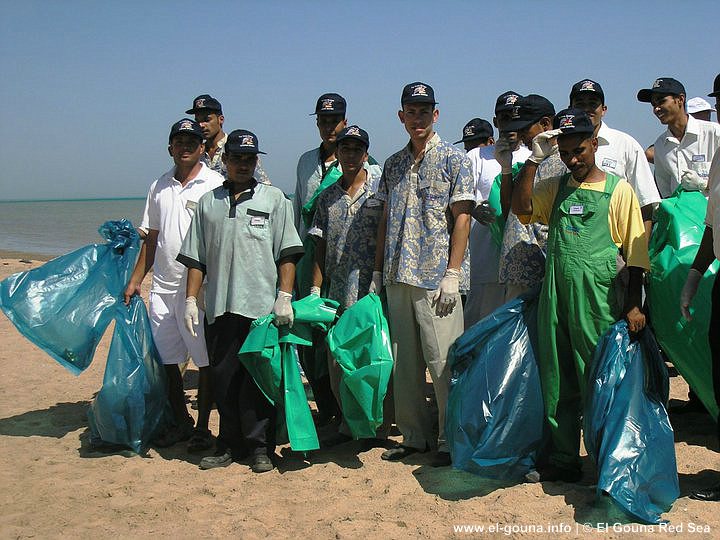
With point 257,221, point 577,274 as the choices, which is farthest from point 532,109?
point 257,221

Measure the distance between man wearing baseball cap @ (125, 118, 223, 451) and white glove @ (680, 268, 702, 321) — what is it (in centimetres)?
274

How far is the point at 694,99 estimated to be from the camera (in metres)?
6.77

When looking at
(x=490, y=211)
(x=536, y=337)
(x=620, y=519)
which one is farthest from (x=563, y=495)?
(x=490, y=211)

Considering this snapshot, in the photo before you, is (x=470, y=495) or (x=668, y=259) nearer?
(x=470, y=495)

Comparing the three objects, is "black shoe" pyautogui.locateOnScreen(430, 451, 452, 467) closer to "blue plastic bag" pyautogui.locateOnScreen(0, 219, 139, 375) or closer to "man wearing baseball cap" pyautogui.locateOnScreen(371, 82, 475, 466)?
"man wearing baseball cap" pyautogui.locateOnScreen(371, 82, 475, 466)

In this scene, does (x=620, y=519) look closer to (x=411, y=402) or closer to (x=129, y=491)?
(x=411, y=402)

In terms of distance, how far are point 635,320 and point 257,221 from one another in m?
2.09

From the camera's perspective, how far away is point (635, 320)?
3.85 m

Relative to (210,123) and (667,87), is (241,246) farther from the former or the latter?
(667,87)

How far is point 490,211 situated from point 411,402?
1.21 metres

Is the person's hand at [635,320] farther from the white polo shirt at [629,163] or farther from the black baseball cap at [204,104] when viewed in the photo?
the black baseball cap at [204,104]

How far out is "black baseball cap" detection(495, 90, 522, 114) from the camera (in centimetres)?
500

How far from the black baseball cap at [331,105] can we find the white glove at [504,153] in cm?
162

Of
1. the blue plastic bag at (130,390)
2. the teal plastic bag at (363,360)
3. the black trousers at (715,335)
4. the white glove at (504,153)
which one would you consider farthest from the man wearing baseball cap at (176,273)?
the black trousers at (715,335)
